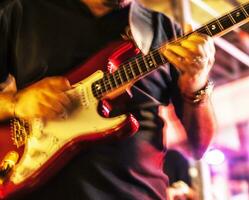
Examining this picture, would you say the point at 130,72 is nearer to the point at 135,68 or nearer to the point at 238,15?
the point at 135,68

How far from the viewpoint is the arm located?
0.92 m

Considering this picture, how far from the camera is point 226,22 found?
0.95 meters

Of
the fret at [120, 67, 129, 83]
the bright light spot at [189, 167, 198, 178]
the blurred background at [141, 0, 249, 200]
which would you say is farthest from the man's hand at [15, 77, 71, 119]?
the blurred background at [141, 0, 249, 200]

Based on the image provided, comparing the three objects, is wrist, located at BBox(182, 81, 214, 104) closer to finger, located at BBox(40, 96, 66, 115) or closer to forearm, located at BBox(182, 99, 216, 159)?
forearm, located at BBox(182, 99, 216, 159)

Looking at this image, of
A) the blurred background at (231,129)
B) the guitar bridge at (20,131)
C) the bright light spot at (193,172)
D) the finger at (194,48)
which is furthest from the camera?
the blurred background at (231,129)

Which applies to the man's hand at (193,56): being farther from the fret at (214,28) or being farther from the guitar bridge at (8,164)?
the guitar bridge at (8,164)

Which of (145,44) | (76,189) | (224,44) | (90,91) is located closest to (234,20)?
(145,44)

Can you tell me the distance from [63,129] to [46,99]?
70mm

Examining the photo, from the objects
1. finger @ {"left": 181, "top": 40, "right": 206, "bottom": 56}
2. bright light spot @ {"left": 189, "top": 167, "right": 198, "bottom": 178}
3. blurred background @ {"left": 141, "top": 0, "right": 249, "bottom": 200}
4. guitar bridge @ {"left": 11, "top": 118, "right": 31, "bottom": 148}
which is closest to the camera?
finger @ {"left": 181, "top": 40, "right": 206, "bottom": 56}

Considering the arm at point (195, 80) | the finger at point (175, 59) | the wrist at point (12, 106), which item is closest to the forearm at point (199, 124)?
the arm at point (195, 80)

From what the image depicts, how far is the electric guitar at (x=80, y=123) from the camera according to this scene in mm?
953

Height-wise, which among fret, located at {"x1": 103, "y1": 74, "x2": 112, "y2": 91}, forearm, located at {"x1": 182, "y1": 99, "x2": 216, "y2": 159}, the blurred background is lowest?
the blurred background

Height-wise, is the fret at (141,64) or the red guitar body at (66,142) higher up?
the fret at (141,64)

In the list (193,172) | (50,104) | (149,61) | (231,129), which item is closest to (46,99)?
(50,104)
